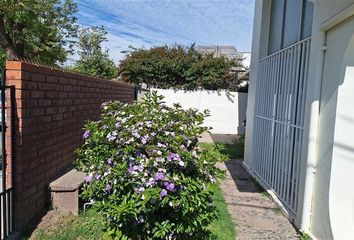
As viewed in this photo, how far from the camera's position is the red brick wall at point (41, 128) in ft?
12.0

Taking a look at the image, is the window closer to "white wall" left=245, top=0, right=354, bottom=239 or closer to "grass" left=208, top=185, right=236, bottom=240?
"white wall" left=245, top=0, right=354, bottom=239

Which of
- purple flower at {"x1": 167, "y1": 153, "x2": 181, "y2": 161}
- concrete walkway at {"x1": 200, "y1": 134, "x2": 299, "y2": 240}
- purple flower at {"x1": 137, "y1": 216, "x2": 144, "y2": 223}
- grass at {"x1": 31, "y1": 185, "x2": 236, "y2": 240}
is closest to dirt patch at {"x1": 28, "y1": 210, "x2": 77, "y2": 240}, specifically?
grass at {"x1": 31, "y1": 185, "x2": 236, "y2": 240}

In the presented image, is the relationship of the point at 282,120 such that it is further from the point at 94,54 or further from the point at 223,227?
the point at 94,54

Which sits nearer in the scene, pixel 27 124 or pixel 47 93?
pixel 27 124

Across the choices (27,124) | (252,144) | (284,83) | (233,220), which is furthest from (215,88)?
(27,124)

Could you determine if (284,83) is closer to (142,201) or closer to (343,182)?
(343,182)

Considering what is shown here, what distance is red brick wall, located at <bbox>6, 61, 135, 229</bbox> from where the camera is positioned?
3.65 m

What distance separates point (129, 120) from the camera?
3385 millimetres

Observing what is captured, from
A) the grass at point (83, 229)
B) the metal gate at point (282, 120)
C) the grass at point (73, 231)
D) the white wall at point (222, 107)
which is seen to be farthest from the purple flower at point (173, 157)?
the white wall at point (222, 107)

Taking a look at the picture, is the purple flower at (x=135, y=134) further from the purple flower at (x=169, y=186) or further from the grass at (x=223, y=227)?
the grass at (x=223, y=227)

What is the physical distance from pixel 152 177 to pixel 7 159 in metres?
1.61

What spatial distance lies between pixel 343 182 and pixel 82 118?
4.10 metres

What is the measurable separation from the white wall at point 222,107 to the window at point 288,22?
10037 mm

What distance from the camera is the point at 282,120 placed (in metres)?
5.73
